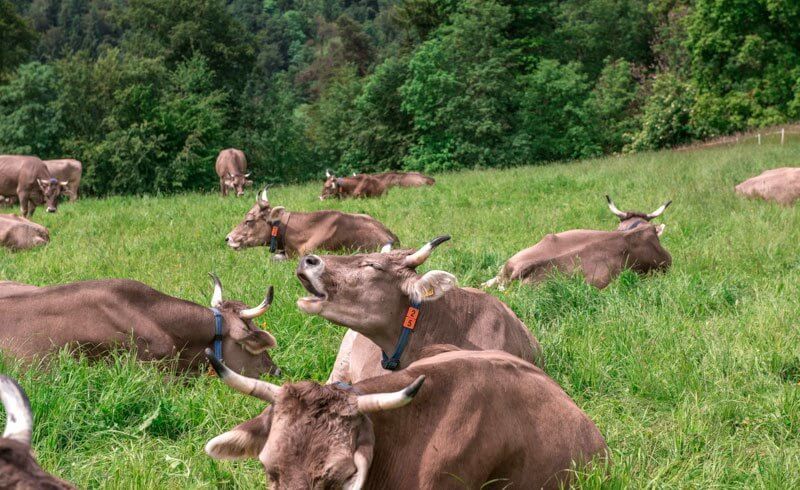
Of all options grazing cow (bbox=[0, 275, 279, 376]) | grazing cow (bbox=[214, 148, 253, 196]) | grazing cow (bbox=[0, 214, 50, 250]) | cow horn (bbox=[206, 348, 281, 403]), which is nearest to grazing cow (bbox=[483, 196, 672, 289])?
grazing cow (bbox=[0, 275, 279, 376])

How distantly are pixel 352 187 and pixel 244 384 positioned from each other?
20.4 m

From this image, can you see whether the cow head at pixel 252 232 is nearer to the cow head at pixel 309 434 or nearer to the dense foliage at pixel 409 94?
the cow head at pixel 309 434

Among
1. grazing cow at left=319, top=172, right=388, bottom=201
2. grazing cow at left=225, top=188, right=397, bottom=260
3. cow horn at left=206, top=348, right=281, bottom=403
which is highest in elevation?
cow horn at left=206, top=348, right=281, bottom=403

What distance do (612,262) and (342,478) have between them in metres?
6.74

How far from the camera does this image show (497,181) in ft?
65.0

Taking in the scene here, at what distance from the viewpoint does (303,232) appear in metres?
12.6

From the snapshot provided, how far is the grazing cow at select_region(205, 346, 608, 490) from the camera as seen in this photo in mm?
2875

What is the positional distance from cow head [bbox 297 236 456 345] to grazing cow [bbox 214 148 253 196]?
20.9 m

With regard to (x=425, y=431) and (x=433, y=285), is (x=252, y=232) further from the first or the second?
(x=425, y=431)

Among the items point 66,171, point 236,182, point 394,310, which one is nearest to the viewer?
point 394,310

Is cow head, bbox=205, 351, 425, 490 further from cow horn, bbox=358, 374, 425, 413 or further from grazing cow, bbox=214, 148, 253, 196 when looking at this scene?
grazing cow, bbox=214, 148, 253, 196

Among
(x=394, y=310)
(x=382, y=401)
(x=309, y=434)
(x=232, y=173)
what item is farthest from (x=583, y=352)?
(x=232, y=173)

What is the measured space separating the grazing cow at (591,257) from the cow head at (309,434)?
18.9 ft

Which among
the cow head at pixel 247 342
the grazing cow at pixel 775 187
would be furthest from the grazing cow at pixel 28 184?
the grazing cow at pixel 775 187
